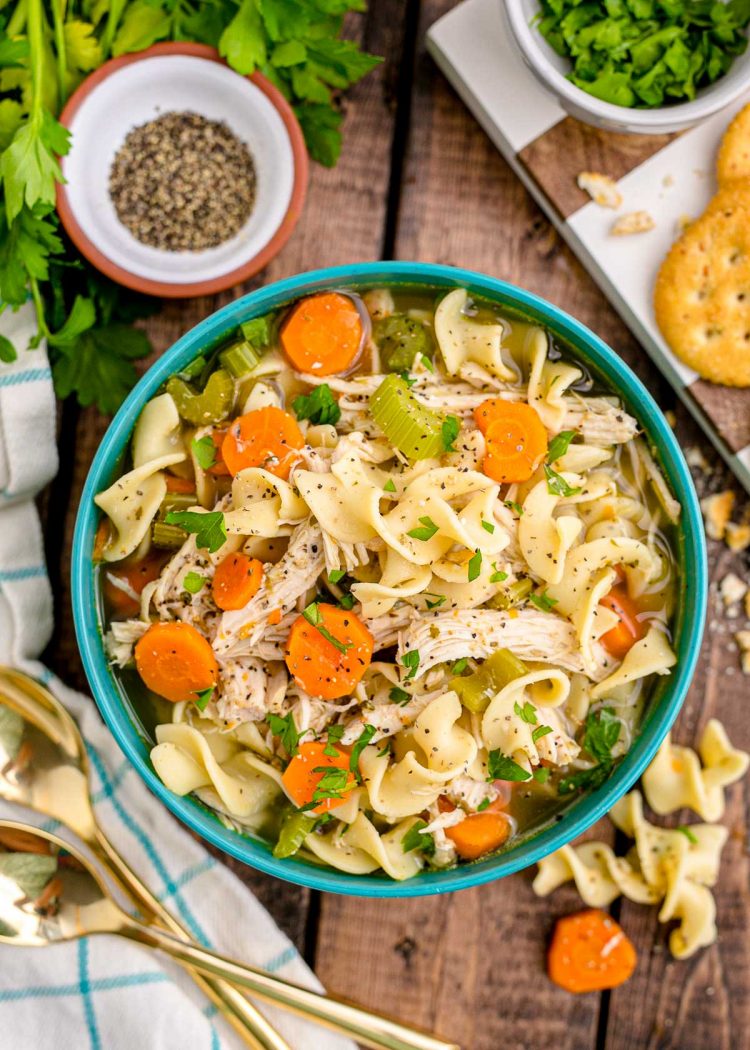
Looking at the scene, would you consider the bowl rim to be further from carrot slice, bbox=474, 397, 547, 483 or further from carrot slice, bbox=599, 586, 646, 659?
carrot slice, bbox=599, 586, 646, 659

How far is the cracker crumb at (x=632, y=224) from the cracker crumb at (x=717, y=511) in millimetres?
1066

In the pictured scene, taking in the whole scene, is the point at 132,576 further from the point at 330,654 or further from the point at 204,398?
the point at 330,654

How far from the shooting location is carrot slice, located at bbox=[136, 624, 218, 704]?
3062 mm

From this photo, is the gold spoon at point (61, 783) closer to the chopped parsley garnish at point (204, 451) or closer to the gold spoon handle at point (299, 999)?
the gold spoon handle at point (299, 999)

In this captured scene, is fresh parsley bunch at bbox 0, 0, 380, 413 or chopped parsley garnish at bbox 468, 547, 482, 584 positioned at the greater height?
fresh parsley bunch at bbox 0, 0, 380, 413

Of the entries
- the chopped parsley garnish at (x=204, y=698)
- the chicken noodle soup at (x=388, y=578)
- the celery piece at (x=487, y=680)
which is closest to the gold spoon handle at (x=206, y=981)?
the chicken noodle soup at (x=388, y=578)

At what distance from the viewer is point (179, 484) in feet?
10.9

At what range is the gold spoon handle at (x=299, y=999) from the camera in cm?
353

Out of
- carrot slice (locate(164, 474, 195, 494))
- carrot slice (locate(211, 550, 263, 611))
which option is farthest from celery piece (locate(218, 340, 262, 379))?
carrot slice (locate(211, 550, 263, 611))

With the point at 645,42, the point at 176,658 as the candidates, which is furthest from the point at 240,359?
the point at 645,42

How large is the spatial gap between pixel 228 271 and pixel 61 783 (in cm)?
199

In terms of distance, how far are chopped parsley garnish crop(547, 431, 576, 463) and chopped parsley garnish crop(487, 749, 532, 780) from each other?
0.97 metres

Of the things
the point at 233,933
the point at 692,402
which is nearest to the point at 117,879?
the point at 233,933

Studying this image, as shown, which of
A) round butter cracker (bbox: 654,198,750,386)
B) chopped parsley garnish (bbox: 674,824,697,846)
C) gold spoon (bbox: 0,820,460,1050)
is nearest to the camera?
gold spoon (bbox: 0,820,460,1050)
